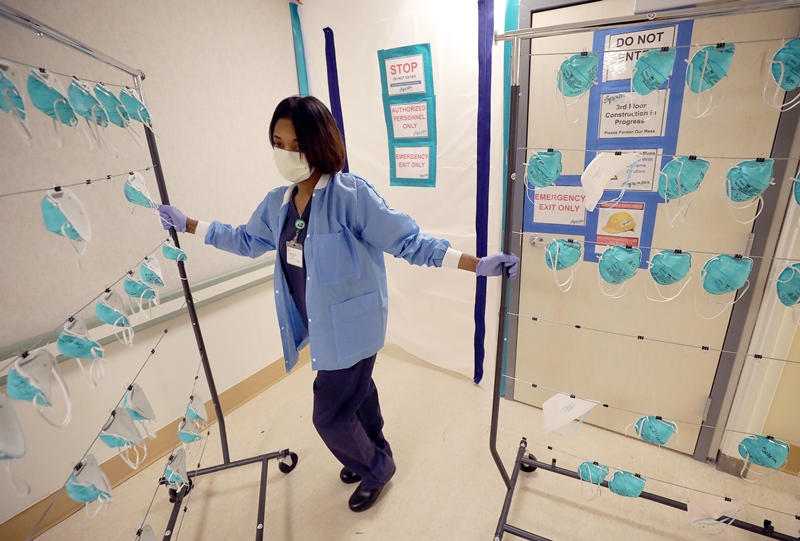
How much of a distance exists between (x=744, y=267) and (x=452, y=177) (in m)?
1.29

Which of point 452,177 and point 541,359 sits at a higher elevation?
point 452,177

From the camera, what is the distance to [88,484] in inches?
36.4

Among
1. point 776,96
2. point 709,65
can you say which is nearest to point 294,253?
point 709,65

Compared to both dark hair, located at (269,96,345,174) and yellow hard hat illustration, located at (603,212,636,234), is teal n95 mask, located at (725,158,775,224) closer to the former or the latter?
yellow hard hat illustration, located at (603,212,636,234)

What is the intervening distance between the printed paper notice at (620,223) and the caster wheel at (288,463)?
1695 mm

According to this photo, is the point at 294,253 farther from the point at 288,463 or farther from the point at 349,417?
the point at 288,463

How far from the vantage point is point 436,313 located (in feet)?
7.89

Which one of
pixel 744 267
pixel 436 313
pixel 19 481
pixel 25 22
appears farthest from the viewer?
pixel 436 313

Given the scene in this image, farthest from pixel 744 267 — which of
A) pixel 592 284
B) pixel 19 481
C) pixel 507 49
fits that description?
pixel 19 481

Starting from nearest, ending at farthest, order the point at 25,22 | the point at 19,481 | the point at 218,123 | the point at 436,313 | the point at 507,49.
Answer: the point at 19,481, the point at 25,22, the point at 507,49, the point at 218,123, the point at 436,313

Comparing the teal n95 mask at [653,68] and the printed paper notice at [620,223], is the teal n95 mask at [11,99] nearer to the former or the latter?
the teal n95 mask at [653,68]

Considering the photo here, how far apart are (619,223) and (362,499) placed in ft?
5.19

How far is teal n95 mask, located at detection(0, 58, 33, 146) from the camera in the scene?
2.59 ft

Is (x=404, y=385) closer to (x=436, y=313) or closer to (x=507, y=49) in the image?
(x=436, y=313)
